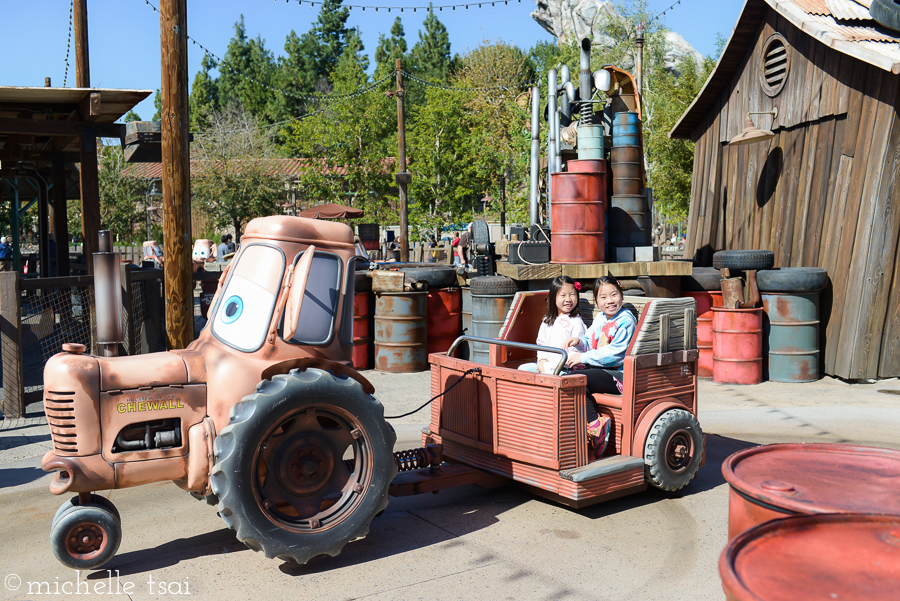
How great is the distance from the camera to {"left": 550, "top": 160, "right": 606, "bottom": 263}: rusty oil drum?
9938 millimetres

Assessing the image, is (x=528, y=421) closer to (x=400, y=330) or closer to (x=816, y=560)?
(x=816, y=560)

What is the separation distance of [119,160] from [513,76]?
79.4 ft

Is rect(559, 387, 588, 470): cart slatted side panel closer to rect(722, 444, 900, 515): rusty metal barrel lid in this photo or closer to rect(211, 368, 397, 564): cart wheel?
rect(211, 368, 397, 564): cart wheel

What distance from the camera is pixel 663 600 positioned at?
3.91 metres

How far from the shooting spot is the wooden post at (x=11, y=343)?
25.7ft

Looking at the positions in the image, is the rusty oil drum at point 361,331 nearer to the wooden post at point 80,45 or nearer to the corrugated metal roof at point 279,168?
the wooden post at point 80,45

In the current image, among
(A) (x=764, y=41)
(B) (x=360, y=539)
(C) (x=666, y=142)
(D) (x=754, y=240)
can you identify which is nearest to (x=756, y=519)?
(B) (x=360, y=539)

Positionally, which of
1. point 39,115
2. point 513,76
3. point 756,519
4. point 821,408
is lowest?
point 821,408

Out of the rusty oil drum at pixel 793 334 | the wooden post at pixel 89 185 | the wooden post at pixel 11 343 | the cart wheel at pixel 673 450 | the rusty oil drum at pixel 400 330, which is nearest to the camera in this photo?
the cart wheel at pixel 673 450

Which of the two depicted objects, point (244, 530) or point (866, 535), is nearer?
point (866, 535)

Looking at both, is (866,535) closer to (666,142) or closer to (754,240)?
(754,240)

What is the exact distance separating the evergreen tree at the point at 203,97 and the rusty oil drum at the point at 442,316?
126 feet

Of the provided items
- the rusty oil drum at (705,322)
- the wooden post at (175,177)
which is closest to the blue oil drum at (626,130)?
the rusty oil drum at (705,322)

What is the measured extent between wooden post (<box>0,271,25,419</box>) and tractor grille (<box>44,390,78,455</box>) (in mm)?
4386
